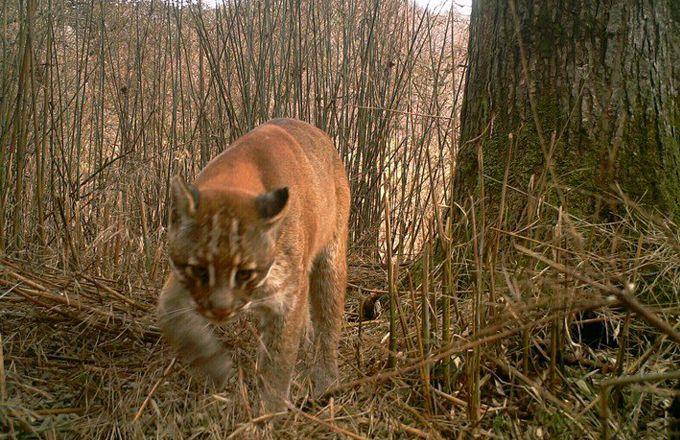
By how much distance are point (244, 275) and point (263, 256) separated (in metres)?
0.13

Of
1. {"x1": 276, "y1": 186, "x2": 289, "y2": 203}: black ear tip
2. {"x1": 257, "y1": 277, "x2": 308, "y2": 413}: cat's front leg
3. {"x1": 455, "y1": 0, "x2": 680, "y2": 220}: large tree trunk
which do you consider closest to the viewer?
{"x1": 276, "y1": 186, "x2": 289, "y2": 203}: black ear tip

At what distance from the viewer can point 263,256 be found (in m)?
2.86

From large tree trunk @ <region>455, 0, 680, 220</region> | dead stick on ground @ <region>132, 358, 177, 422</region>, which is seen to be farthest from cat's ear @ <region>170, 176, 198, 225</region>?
large tree trunk @ <region>455, 0, 680, 220</region>

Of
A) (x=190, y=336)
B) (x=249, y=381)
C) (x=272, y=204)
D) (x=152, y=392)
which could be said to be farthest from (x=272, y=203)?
(x=249, y=381)

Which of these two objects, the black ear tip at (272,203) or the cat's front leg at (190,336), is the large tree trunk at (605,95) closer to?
the black ear tip at (272,203)

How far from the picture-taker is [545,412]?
2586mm

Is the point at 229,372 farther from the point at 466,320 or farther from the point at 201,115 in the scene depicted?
the point at 201,115

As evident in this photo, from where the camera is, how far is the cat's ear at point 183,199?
2688mm

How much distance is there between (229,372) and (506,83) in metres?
2.34

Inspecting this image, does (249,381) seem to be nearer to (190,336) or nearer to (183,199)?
(190,336)

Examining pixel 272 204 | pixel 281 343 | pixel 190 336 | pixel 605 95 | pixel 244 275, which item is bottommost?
pixel 281 343

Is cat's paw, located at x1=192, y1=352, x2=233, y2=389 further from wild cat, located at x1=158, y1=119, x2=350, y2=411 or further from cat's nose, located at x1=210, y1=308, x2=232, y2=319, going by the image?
cat's nose, located at x1=210, y1=308, x2=232, y2=319

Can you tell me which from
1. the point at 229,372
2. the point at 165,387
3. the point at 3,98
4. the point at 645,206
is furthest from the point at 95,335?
the point at 645,206

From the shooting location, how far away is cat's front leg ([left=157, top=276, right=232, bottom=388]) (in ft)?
9.61
